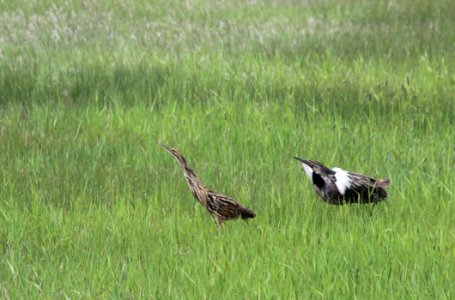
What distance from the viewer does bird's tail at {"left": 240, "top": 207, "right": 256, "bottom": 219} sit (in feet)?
18.4

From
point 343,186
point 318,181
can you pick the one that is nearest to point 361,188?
→ point 343,186

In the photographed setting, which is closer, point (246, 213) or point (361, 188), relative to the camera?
point (246, 213)

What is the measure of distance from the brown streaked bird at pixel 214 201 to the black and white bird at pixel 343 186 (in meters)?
0.50

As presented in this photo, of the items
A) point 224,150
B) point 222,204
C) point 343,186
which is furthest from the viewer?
point 224,150

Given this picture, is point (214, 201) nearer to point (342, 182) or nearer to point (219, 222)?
point (219, 222)

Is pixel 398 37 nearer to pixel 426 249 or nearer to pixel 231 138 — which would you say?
pixel 231 138

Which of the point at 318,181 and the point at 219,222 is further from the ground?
the point at 318,181

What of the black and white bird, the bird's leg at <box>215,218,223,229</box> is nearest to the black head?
the black and white bird

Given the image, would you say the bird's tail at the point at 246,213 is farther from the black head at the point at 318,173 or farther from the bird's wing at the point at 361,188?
the bird's wing at the point at 361,188

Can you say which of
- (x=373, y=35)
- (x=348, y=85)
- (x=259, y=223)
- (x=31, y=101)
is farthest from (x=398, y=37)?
(x=259, y=223)

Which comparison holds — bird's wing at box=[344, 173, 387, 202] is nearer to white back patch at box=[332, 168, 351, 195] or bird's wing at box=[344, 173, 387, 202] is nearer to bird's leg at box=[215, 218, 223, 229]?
white back patch at box=[332, 168, 351, 195]

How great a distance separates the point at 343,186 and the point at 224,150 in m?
1.69

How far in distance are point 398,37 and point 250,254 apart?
686 cm

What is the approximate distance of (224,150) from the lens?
732cm
